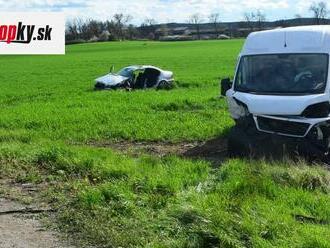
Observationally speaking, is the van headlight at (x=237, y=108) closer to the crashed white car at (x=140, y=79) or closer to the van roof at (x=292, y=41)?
the van roof at (x=292, y=41)

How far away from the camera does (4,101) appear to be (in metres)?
22.1

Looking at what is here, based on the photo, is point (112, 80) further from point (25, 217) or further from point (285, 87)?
point (25, 217)

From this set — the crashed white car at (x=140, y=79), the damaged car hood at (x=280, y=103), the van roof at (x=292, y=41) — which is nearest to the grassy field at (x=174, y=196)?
the damaged car hood at (x=280, y=103)

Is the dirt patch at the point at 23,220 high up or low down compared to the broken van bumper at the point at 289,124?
down

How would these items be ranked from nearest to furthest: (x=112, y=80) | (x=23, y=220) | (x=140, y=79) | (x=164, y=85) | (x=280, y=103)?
(x=23, y=220)
(x=280, y=103)
(x=112, y=80)
(x=164, y=85)
(x=140, y=79)

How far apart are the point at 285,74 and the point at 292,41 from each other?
0.72 metres

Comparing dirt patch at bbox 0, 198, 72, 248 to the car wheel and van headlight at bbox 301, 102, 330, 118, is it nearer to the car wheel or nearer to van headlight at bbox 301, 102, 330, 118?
van headlight at bbox 301, 102, 330, 118

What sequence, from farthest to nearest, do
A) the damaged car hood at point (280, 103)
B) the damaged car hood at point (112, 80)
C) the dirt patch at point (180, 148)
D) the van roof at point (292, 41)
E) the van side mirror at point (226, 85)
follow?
the damaged car hood at point (112, 80), the van side mirror at point (226, 85), the dirt patch at point (180, 148), the van roof at point (292, 41), the damaged car hood at point (280, 103)

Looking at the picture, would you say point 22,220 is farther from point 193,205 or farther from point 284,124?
point 284,124

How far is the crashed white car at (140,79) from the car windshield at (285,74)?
15.0 metres

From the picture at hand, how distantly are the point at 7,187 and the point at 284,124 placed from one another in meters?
4.47

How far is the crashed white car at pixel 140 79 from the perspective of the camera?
25141 mm

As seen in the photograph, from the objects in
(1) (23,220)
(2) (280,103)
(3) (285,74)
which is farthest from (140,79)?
(1) (23,220)

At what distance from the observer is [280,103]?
9148 mm
